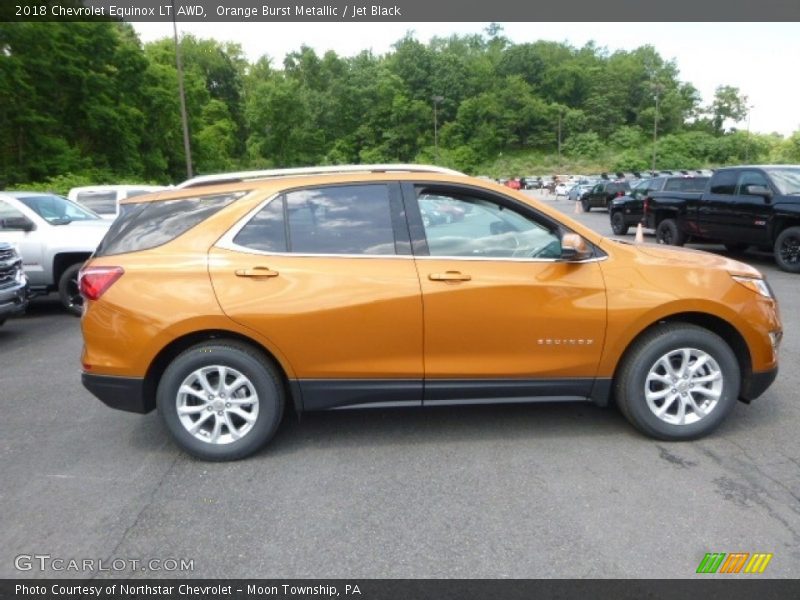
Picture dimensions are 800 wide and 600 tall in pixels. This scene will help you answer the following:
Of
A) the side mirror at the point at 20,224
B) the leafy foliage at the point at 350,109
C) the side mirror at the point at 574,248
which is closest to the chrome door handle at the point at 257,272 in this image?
the side mirror at the point at 574,248

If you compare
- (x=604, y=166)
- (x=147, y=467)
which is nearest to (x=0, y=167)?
(x=147, y=467)

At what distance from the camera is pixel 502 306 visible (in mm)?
3783

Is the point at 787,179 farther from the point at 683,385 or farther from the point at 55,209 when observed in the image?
the point at 55,209

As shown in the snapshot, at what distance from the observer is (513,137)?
106m

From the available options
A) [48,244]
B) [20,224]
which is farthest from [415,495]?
[20,224]

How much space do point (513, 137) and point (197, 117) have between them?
71337mm

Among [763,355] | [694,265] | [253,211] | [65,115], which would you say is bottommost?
[763,355]

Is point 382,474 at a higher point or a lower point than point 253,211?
lower

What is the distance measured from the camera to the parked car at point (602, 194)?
29291 mm

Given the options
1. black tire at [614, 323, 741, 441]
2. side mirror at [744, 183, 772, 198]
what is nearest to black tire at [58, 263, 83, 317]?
black tire at [614, 323, 741, 441]

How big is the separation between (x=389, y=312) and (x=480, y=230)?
2.65 ft

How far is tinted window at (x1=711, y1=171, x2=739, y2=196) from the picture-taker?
11.8 meters

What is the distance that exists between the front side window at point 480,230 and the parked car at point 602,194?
26575 millimetres

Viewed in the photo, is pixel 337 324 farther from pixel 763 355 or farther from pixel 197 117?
pixel 197 117
